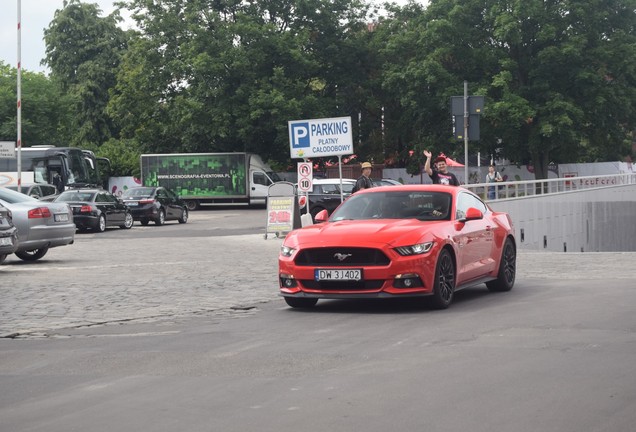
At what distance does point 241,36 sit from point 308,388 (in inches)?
2374

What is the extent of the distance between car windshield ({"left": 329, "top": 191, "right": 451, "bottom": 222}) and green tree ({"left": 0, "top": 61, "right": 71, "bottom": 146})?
3010 inches

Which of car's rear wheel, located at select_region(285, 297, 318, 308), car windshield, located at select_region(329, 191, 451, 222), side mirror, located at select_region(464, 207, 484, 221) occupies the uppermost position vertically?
car windshield, located at select_region(329, 191, 451, 222)

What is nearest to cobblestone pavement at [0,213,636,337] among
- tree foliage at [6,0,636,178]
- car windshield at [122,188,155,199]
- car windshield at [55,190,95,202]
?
car windshield at [55,190,95,202]

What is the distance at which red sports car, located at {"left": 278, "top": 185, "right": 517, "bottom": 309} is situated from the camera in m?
12.3

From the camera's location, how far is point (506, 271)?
1491 centimetres

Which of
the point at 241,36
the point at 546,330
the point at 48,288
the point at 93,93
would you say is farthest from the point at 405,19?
the point at 546,330

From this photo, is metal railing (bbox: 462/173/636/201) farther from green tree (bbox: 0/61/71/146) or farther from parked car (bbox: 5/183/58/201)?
green tree (bbox: 0/61/71/146)

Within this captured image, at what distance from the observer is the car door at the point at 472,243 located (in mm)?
13352

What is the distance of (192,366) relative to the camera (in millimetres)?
8727

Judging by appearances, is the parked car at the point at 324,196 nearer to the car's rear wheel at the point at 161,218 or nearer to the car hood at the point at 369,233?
the car's rear wheel at the point at 161,218

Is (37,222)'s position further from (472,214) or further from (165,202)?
(165,202)

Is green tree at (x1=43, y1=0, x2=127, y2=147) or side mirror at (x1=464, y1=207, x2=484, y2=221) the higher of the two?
green tree at (x1=43, y1=0, x2=127, y2=147)

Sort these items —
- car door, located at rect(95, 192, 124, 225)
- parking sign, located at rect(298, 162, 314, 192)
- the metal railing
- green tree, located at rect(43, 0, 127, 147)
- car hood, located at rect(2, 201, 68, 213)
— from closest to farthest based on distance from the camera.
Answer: car hood, located at rect(2, 201, 68, 213)
the metal railing
parking sign, located at rect(298, 162, 314, 192)
car door, located at rect(95, 192, 124, 225)
green tree, located at rect(43, 0, 127, 147)

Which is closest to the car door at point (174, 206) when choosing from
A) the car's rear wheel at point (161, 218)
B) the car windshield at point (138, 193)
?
the car's rear wheel at point (161, 218)
